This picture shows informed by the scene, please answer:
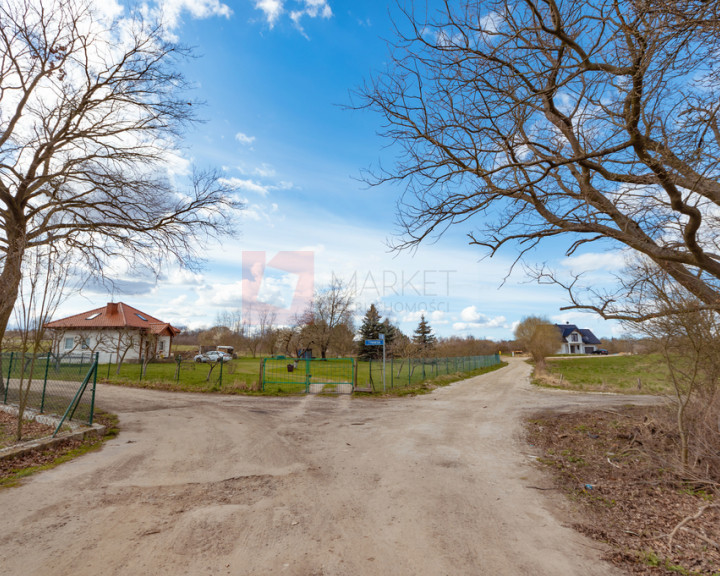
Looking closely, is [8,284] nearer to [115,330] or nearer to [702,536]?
[702,536]

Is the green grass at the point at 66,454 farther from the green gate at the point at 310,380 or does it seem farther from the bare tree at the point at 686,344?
the bare tree at the point at 686,344

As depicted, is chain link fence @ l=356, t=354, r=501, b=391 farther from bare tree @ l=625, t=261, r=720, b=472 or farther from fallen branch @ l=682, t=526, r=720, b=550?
fallen branch @ l=682, t=526, r=720, b=550

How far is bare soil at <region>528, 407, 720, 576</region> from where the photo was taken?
3.70m

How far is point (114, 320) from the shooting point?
112 ft

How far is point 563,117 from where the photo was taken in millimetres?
5719

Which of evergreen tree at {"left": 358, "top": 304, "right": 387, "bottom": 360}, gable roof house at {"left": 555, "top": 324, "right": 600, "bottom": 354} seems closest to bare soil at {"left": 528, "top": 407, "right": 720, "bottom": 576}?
evergreen tree at {"left": 358, "top": 304, "right": 387, "bottom": 360}

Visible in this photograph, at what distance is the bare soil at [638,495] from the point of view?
12.1 feet

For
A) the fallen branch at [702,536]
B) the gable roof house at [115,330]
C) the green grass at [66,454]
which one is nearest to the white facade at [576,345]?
the gable roof house at [115,330]

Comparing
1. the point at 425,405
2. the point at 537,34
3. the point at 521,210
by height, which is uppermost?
the point at 537,34

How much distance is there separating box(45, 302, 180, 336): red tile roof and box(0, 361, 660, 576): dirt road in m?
28.6

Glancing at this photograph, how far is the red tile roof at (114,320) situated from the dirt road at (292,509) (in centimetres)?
2858

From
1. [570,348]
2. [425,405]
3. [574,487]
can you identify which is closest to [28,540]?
[574,487]

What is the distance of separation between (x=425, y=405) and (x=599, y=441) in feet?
21.7

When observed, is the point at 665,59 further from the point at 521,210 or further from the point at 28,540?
the point at 28,540
